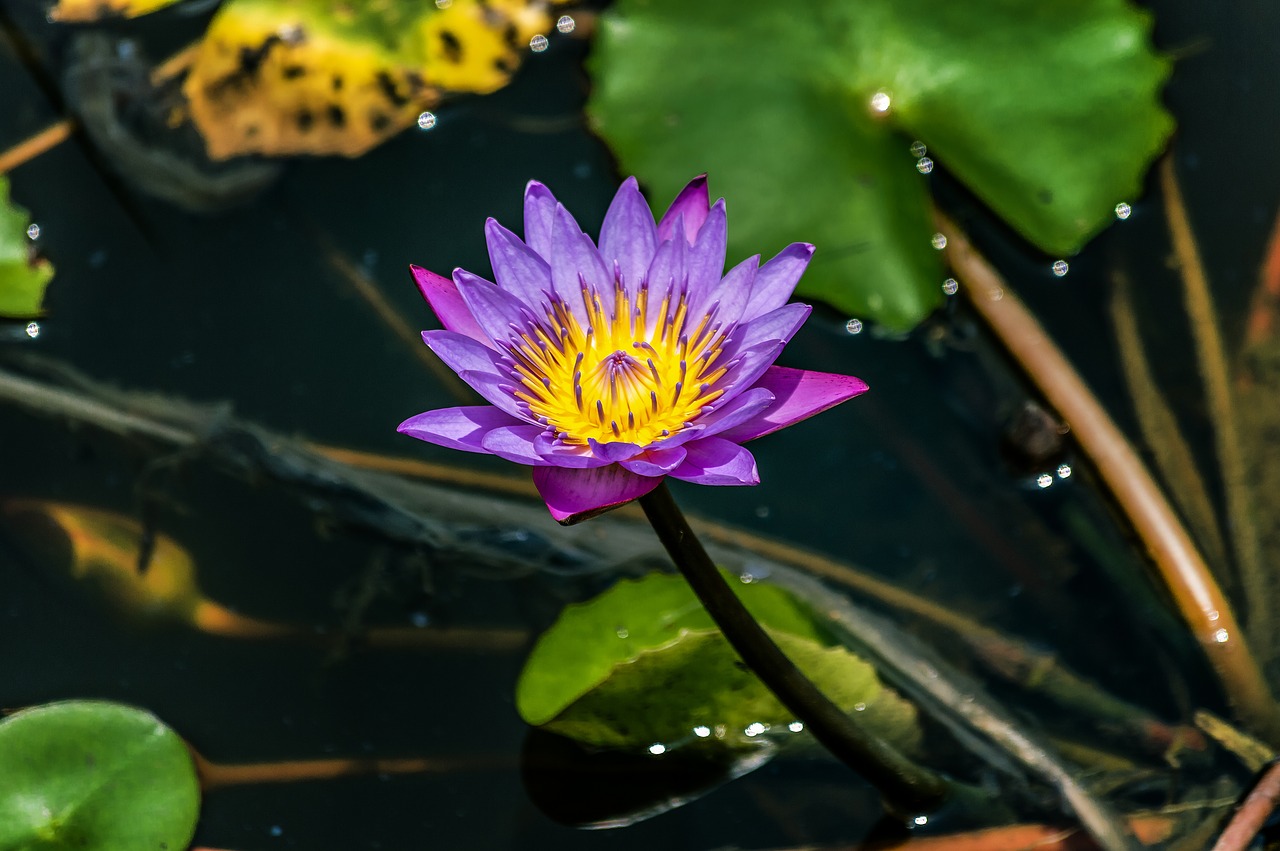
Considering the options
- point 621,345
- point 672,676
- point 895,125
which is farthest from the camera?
point 895,125

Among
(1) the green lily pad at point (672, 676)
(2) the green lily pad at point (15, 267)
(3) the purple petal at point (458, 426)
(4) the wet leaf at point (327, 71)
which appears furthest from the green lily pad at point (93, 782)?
(4) the wet leaf at point (327, 71)

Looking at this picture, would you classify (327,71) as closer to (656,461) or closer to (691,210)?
(691,210)

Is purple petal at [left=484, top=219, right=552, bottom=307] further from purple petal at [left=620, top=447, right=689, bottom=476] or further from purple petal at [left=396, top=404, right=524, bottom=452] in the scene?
purple petal at [left=620, top=447, right=689, bottom=476]

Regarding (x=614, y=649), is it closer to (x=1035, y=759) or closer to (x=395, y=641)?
(x=395, y=641)

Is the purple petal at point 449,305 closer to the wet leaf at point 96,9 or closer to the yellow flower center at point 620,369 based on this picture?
the yellow flower center at point 620,369

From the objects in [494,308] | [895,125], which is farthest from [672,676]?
[895,125]

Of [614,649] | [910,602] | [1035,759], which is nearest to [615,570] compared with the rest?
[614,649]

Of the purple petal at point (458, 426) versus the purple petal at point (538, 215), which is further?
the purple petal at point (538, 215)
